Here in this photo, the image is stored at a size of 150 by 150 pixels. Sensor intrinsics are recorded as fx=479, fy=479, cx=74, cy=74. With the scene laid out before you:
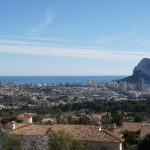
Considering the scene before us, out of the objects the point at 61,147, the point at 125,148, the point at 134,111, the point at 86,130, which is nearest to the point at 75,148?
the point at 61,147

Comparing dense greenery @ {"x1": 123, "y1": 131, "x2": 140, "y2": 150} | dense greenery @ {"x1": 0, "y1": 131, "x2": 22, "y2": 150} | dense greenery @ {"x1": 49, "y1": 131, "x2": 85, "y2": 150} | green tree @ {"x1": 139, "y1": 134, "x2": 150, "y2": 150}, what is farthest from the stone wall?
dense greenery @ {"x1": 0, "y1": 131, "x2": 22, "y2": 150}

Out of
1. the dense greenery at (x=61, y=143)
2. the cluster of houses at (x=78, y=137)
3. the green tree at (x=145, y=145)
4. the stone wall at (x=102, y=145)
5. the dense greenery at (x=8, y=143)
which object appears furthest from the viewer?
the green tree at (x=145, y=145)

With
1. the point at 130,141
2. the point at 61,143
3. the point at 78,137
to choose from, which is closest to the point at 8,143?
the point at 61,143

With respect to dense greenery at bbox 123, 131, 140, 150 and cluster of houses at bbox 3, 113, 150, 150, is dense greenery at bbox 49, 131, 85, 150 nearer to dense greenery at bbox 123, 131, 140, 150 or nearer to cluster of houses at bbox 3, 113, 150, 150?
cluster of houses at bbox 3, 113, 150, 150

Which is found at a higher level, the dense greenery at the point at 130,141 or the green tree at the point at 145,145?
the green tree at the point at 145,145

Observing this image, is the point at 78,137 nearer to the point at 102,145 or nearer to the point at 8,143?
the point at 102,145

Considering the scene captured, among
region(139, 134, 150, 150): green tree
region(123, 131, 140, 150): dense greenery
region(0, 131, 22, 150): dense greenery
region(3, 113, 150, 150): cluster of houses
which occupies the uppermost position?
region(0, 131, 22, 150): dense greenery

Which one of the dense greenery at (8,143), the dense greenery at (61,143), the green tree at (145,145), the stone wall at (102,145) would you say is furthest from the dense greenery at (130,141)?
the dense greenery at (8,143)

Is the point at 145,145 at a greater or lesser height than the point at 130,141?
greater

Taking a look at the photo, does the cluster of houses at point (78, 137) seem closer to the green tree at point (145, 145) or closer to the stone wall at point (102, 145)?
the stone wall at point (102, 145)

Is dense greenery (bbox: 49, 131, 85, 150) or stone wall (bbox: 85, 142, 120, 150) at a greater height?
dense greenery (bbox: 49, 131, 85, 150)

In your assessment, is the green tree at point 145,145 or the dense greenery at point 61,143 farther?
the green tree at point 145,145

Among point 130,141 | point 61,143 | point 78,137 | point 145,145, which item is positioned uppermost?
point 61,143

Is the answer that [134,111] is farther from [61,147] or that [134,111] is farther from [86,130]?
[61,147]
